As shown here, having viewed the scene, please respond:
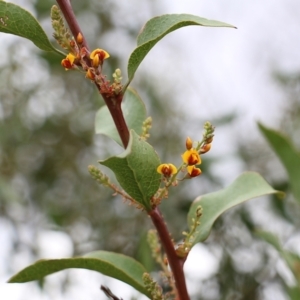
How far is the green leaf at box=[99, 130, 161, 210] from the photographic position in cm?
57

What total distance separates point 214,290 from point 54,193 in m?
0.73

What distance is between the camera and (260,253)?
162 cm

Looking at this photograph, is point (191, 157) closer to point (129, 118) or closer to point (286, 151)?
point (129, 118)

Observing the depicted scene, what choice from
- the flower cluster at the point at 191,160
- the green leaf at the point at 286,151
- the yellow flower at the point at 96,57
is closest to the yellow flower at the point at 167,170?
the flower cluster at the point at 191,160

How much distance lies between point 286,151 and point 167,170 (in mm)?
521

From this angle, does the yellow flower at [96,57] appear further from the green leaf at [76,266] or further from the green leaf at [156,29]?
the green leaf at [76,266]

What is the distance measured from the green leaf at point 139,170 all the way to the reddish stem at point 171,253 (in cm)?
1

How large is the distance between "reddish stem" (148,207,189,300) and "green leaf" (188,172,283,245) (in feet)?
0.27

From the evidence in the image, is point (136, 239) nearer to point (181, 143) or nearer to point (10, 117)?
point (181, 143)

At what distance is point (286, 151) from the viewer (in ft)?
3.45

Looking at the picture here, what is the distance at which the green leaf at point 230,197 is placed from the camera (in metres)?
0.71

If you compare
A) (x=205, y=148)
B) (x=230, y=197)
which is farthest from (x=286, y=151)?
(x=205, y=148)

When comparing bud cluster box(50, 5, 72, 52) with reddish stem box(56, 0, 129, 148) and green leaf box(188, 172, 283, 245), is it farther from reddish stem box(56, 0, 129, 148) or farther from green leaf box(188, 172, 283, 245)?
green leaf box(188, 172, 283, 245)

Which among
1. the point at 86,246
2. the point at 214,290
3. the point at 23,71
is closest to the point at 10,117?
the point at 23,71
